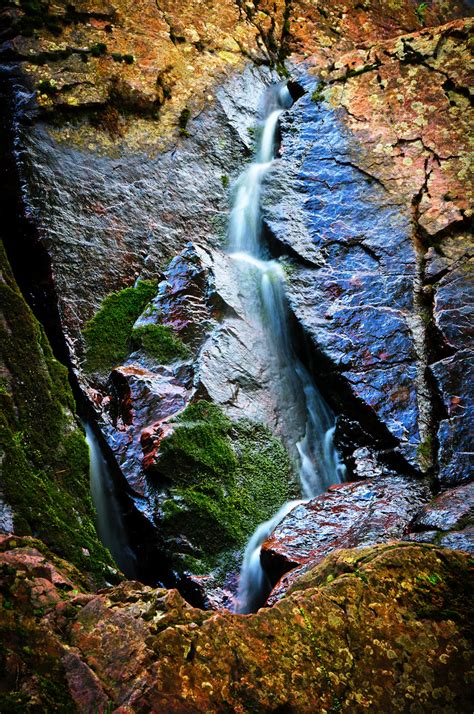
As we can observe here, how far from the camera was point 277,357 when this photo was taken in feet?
23.9

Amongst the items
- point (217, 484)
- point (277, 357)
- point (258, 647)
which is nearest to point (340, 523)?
point (217, 484)

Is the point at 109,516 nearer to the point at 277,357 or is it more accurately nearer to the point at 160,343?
the point at 160,343

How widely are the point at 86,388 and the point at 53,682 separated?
4.53 m

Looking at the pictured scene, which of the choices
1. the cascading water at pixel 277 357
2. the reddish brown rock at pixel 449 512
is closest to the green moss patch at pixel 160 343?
the cascading water at pixel 277 357

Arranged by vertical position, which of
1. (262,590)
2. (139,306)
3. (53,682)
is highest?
(139,306)

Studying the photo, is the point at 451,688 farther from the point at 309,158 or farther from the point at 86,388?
the point at 309,158

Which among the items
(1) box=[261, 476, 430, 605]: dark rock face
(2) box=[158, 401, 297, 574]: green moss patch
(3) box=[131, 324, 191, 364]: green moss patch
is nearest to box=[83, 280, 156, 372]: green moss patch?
(3) box=[131, 324, 191, 364]: green moss patch

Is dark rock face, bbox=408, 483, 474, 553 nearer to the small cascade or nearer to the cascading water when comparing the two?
the cascading water

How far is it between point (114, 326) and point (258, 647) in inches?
207

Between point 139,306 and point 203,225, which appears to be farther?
point 203,225

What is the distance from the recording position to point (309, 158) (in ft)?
29.7

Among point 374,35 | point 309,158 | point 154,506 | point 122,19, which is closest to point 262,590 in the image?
point 154,506

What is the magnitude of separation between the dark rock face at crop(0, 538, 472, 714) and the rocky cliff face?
1.43m

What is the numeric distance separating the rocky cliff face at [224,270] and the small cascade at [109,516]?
149 millimetres
